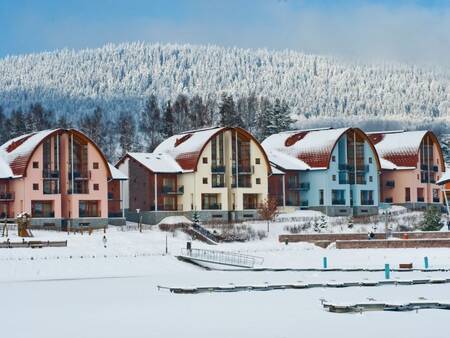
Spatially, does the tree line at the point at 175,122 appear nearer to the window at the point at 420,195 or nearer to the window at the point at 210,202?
the window at the point at 420,195

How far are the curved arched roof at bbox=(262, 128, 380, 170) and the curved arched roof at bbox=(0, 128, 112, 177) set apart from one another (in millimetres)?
21398

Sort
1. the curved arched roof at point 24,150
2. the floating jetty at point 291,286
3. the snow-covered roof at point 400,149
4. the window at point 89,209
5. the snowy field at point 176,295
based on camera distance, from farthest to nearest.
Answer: the snow-covered roof at point 400,149
the window at point 89,209
the curved arched roof at point 24,150
the floating jetty at point 291,286
the snowy field at point 176,295

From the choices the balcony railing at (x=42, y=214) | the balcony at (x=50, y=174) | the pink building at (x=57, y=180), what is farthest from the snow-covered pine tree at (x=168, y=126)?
the balcony railing at (x=42, y=214)

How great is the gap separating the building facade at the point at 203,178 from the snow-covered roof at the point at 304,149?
6.01 m

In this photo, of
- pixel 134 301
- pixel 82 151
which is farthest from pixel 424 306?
pixel 82 151

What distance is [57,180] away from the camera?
274ft

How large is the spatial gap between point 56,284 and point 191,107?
9972 centimetres

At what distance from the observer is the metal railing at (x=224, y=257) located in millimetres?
61156

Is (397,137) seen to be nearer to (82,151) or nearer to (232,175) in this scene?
A: (232,175)

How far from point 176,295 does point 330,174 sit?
57.1m

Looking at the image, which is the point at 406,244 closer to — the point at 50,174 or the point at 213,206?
the point at 213,206

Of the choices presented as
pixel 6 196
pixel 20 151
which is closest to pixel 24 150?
pixel 20 151

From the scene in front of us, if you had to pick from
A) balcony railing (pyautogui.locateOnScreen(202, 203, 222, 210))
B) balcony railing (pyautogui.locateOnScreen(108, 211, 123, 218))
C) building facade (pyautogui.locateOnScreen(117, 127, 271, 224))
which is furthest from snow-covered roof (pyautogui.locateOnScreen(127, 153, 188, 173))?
balcony railing (pyautogui.locateOnScreen(108, 211, 123, 218))

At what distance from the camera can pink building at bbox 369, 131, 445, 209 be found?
104m
